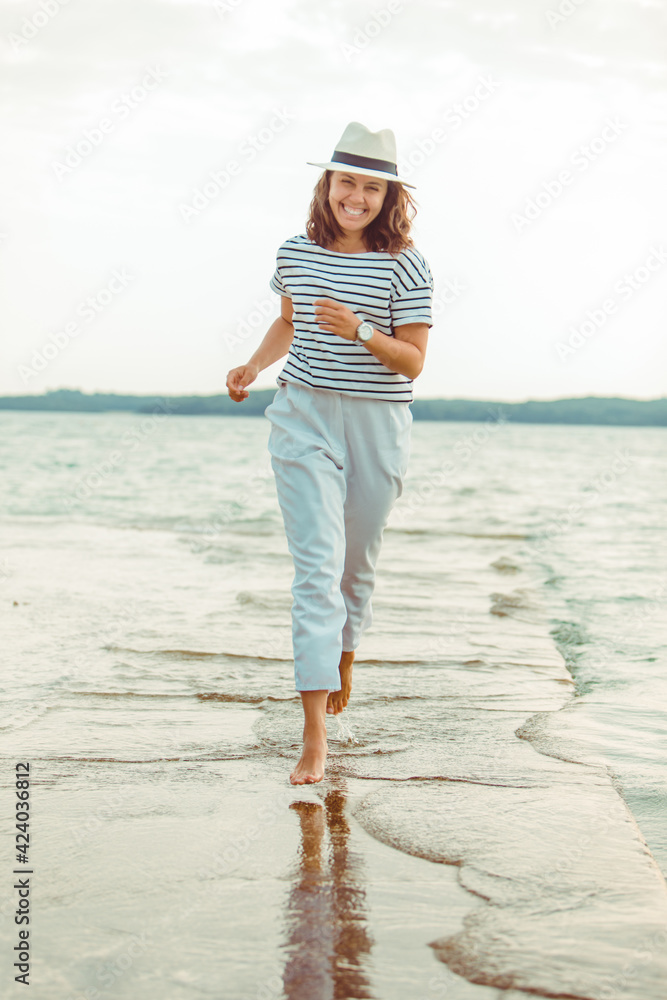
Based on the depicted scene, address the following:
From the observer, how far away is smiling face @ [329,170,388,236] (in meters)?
2.99

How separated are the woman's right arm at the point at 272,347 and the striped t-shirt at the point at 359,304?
0.28m

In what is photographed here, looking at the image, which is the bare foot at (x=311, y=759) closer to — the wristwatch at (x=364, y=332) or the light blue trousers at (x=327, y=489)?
the light blue trousers at (x=327, y=489)

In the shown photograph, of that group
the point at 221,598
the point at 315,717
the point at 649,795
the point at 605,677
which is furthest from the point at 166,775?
the point at 221,598

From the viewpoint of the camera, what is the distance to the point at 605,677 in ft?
14.3

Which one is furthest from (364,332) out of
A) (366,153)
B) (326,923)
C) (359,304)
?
(326,923)

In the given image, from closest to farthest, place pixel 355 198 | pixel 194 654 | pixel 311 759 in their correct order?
pixel 311 759
pixel 355 198
pixel 194 654

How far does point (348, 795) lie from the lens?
2662mm

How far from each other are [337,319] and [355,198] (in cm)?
45

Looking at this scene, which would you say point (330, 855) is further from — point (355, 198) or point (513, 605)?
point (513, 605)

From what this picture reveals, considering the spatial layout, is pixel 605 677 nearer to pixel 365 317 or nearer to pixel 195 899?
pixel 365 317

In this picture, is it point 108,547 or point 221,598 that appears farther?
point 108,547

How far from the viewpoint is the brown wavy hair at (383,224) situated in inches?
120

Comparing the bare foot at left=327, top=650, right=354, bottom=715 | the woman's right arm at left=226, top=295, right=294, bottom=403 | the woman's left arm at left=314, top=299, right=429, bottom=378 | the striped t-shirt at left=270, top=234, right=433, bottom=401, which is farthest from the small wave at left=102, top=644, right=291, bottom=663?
the woman's left arm at left=314, top=299, right=429, bottom=378

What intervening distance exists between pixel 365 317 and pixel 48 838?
68.4 inches
